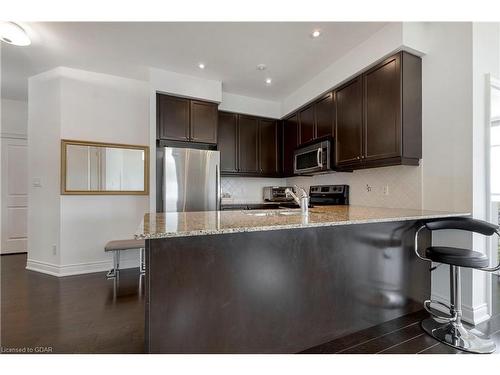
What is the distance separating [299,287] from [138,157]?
3.15 metres

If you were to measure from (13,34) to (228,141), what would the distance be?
2625 mm

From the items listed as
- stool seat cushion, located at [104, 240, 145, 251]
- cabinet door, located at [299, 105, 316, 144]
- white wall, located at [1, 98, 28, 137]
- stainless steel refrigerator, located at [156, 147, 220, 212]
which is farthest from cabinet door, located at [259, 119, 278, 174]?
white wall, located at [1, 98, 28, 137]

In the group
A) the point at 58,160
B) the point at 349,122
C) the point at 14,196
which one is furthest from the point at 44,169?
the point at 349,122

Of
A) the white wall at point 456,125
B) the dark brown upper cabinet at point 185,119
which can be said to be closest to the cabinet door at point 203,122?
the dark brown upper cabinet at point 185,119

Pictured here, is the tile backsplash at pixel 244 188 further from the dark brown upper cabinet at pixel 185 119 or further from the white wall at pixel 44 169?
the white wall at pixel 44 169

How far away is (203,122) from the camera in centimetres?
362

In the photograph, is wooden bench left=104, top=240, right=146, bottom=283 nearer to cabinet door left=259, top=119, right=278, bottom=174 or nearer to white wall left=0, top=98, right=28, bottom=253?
cabinet door left=259, top=119, right=278, bottom=174

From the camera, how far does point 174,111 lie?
3445 mm

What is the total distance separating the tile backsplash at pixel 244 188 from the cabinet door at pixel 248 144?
0.35 meters

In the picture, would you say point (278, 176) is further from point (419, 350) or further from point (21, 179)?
point (21, 179)

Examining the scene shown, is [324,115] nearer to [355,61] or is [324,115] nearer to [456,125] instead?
[355,61]
